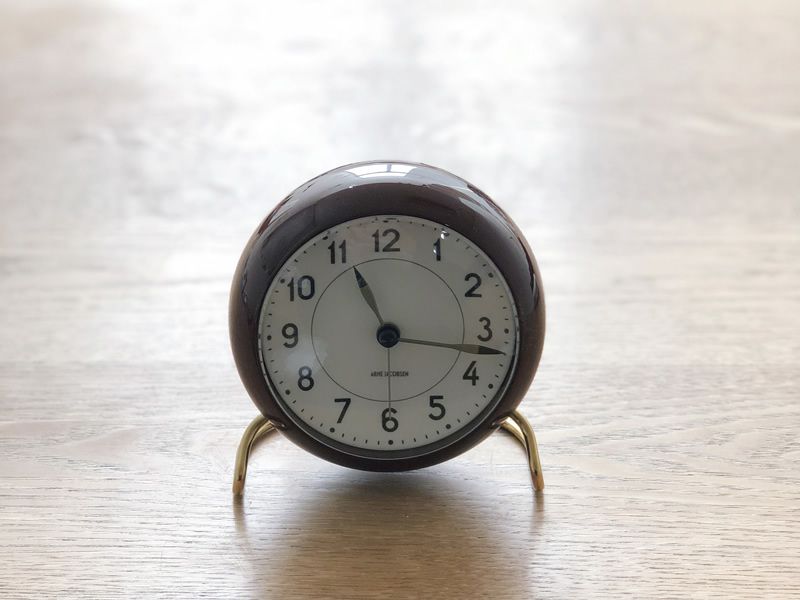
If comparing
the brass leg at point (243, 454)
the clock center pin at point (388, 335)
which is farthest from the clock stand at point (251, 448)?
the clock center pin at point (388, 335)

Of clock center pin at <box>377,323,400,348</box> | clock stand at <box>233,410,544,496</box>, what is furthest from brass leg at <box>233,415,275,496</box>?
clock center pin at <box>377,323,400,348</box>

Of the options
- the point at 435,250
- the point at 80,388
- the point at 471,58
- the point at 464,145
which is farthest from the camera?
the point at 471,58

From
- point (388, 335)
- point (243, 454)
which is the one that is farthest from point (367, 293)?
point (243, 454)

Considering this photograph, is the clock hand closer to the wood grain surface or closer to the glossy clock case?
the glossy clock case

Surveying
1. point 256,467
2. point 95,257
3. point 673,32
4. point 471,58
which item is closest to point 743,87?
point 673,32

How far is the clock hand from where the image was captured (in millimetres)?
803

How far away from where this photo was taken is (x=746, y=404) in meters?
0.99

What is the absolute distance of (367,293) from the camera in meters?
0.81

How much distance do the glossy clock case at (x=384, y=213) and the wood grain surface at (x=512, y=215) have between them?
9 centimetres

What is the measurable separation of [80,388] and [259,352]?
0.97ft

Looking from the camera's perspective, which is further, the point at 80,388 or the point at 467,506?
the point at 80,388

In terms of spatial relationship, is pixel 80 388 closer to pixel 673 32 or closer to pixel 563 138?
pixel 563 138

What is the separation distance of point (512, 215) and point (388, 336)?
64cm

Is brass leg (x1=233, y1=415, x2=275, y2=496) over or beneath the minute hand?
beneath
